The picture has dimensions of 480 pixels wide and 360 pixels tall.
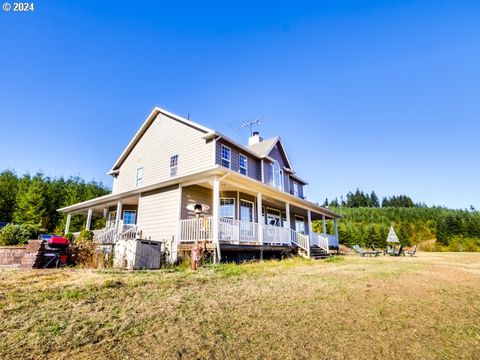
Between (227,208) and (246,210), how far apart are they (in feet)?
4.70

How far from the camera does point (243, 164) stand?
16203 millimetres

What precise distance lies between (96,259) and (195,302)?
258 inches

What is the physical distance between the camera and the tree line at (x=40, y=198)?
25391mm

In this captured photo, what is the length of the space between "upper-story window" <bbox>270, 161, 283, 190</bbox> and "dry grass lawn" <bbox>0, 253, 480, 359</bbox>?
13166 mm

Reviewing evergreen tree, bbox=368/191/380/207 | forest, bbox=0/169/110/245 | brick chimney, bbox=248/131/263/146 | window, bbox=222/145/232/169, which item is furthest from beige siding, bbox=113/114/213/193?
evergreen tree, bbox=368/191/380/207

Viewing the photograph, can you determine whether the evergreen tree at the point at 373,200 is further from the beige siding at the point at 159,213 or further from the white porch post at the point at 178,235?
the white porch post at the point at 178,235

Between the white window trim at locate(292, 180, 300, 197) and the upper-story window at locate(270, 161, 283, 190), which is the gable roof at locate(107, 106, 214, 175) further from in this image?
the white window trim at locate(292, 180, 300, 197)

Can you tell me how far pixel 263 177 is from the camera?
57.6 ft

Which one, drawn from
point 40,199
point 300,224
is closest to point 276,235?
point 300,224

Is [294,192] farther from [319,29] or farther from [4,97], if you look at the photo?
[4,97]

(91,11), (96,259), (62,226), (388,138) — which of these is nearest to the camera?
(96,259)

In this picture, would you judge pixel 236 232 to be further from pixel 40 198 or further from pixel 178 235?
pixel 40 198

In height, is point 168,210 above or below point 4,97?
below

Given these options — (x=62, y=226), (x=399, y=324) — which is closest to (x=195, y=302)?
(x=399, y=324)
